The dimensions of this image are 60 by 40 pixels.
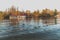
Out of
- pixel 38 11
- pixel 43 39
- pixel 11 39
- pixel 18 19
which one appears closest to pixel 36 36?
pixel 43 39

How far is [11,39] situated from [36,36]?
1525 millimetres

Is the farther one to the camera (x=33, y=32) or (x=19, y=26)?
(x=19, y=26)

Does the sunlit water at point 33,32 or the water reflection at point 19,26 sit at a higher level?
the water reflection at point 19,26

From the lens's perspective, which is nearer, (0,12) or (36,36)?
(36,36)

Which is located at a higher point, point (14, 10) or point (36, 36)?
point (14, 10)

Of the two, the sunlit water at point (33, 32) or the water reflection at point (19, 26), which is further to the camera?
the water reflection at point (19, 26)

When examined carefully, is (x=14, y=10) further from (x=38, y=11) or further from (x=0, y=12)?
(x=38, y=11)

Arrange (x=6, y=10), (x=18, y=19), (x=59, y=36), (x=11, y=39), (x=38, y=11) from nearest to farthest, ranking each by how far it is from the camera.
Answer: (x=11, y=39) → (x=59, y=36) → (x=6, y=10) → (x=38, y=11) → (x=18, y=19)

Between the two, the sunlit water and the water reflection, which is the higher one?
the water reflection

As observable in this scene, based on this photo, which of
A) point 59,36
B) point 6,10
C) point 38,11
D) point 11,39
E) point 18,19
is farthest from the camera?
point 18,19

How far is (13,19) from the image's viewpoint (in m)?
18.2

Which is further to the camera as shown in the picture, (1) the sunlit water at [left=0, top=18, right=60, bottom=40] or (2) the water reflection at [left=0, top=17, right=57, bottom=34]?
(2) the water reflection at [left=0, top=17, right=57, bottom=34]

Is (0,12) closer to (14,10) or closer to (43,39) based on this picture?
(14,10)

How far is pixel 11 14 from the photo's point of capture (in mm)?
15898
